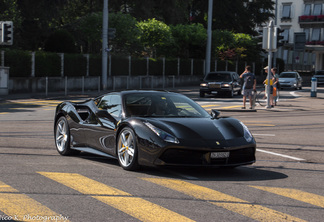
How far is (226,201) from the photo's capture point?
6656 millimetres

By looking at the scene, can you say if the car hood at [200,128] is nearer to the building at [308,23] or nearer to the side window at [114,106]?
the side window at [114,106]

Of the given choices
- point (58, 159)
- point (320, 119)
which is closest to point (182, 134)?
point (58, 159)

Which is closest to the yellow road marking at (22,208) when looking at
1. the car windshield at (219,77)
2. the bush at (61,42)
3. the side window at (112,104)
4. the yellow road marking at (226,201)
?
the yellow road marking at (226,201)

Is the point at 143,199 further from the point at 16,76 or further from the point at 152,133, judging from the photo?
the point at 16,76

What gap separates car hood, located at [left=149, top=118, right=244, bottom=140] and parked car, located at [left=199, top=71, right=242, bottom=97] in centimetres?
2524

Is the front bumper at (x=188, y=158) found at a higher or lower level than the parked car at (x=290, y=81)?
higher

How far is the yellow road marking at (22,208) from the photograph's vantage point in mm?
5732

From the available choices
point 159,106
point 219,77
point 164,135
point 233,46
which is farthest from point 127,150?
point 233,46

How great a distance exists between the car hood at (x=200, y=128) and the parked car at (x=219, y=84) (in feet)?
82.8

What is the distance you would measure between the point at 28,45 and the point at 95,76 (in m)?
7.75

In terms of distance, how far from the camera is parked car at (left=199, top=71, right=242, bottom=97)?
112ft

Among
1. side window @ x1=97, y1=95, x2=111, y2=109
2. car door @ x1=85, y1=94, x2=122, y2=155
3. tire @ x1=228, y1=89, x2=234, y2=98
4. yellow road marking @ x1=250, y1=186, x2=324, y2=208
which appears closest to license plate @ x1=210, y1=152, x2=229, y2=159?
yellow road marking @ x1=250, y1=186, x2=324, y2=208

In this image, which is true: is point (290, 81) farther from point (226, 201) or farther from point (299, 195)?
point (226, 201)

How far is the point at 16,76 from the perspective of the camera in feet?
111
